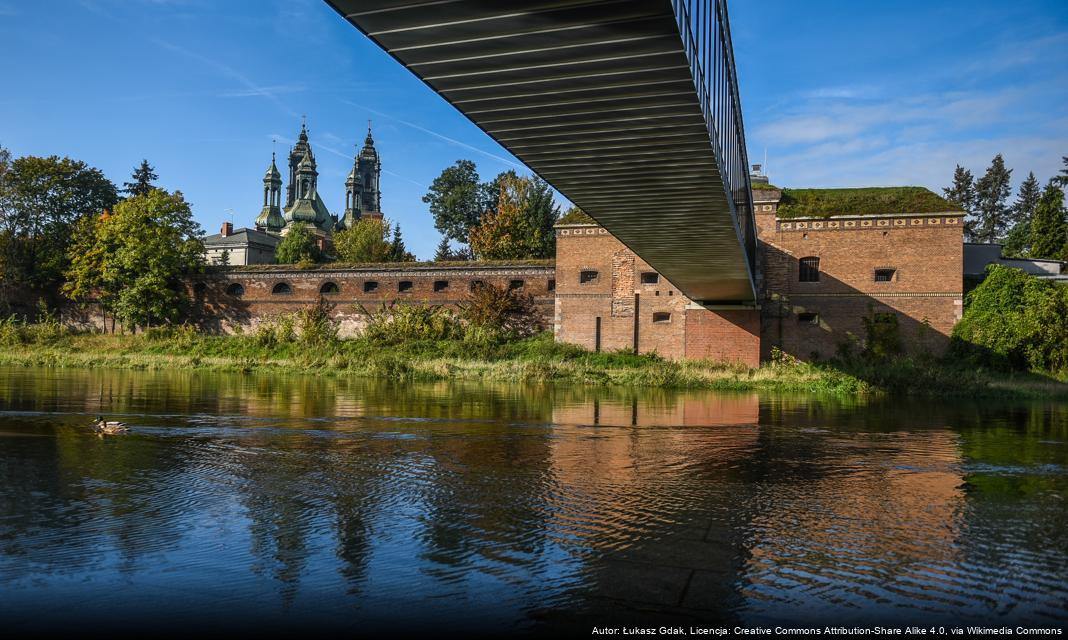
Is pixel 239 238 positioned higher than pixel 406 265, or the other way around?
pixel 239 238

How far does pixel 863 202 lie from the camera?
92.6ft

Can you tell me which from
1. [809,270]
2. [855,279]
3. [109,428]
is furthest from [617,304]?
[109,428]

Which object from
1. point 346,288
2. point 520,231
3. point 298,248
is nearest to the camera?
point 346,288

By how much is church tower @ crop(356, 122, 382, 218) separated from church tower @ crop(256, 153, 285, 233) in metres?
12.5

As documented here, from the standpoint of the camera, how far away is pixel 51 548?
5305 millimetres

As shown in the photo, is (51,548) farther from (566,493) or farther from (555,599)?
(566,493)

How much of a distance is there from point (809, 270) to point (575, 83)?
23.5 metres

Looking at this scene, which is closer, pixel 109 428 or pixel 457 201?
pixel 109 428

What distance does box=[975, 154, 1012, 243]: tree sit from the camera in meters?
60.8

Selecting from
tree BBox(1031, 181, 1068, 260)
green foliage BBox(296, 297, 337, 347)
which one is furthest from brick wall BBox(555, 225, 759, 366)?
tree BBox(1031, 181, 1068, 260)

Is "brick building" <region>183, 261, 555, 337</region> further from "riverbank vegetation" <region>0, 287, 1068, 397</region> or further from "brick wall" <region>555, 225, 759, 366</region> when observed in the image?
"brick wall" <region>555, 225, 759, 366</region>

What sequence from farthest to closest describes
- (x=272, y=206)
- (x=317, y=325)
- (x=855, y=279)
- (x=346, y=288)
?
1. (x=272, y=206)
2. (x=346, y=288)
3. (x=317, y=325)
4. (x=855, y=279)

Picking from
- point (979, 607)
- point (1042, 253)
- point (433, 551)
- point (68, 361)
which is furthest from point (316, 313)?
point (1042, 253)

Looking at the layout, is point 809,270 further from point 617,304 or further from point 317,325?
point 317,325
